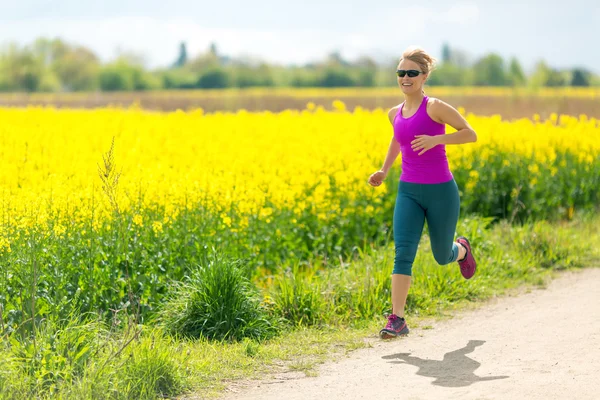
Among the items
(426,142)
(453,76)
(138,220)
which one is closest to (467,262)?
(426,142)

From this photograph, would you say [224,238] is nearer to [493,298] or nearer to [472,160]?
[493,298]

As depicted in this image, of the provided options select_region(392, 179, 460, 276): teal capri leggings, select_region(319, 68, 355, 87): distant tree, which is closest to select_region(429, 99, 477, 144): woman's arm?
select_region(392, 179, 460, 276): teal capri leggings

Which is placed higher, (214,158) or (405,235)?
(214,158)

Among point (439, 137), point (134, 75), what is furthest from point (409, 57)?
point (134, 75)

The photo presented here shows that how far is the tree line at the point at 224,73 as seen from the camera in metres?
65.8

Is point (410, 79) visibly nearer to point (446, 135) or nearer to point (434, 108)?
point (434, 108)

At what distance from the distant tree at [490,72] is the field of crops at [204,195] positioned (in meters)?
70.3

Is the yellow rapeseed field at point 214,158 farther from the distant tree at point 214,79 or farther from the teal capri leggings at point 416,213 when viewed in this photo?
the distant tree at point 214,79

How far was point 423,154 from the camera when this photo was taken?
620cm

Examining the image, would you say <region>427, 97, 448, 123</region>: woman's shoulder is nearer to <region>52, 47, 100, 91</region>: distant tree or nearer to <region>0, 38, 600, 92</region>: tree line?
<region>0, 38, 600, 92</region>: tree line

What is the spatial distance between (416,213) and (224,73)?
7183 centimetres

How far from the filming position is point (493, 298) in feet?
26.3

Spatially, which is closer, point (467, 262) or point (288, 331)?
point (288, 331)

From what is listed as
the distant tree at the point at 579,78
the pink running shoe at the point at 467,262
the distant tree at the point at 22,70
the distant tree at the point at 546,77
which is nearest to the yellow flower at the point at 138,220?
the pink running shoe at the point at 467,262
